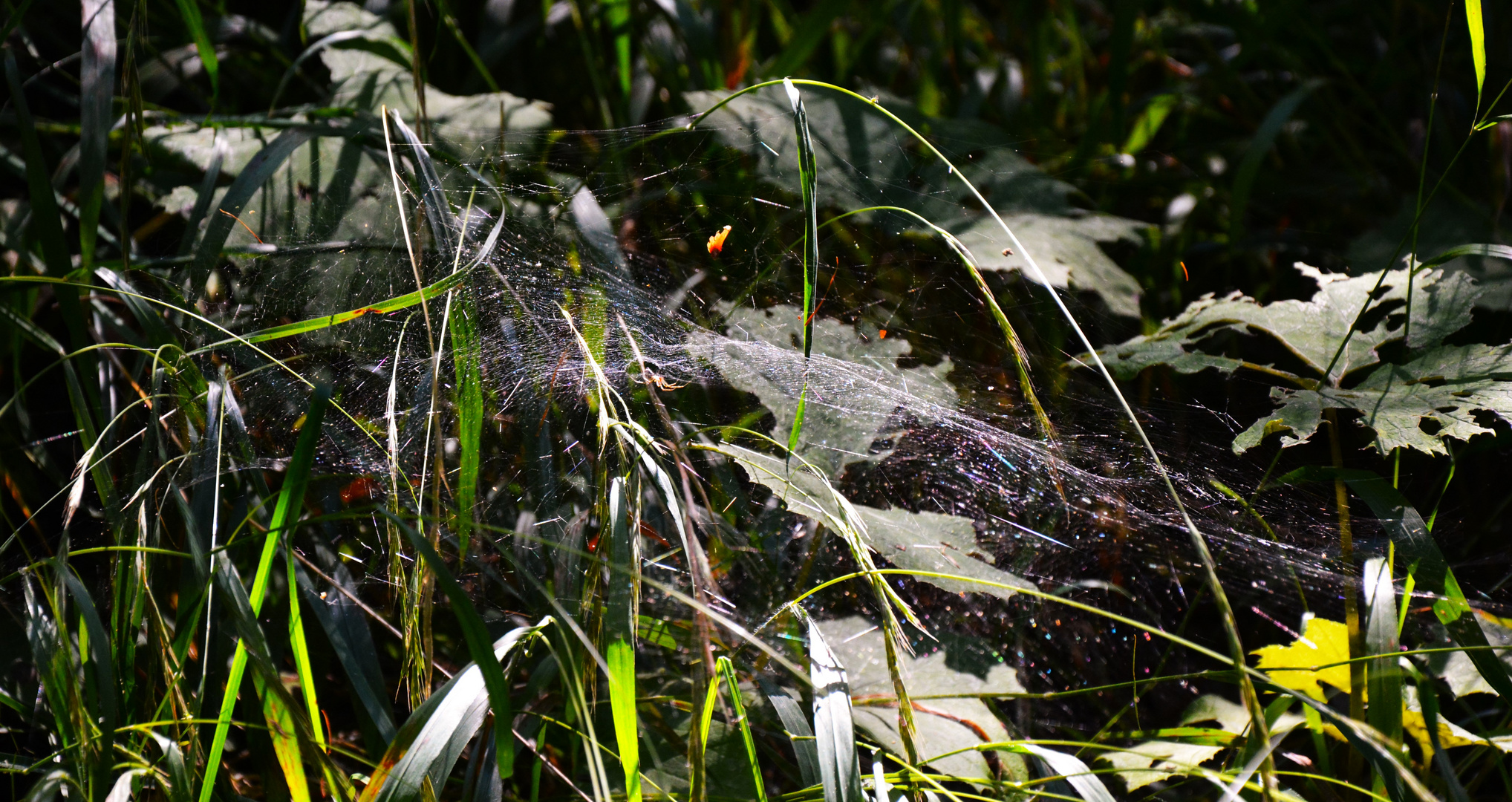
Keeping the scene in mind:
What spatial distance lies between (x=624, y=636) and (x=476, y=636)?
5.6 inches

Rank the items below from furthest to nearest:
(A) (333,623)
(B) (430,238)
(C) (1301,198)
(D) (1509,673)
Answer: (C) (1301,198) → (B) (430,238) → (A) (333,623) → (D) (1509,673)

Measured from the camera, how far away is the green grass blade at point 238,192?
146 centimetres

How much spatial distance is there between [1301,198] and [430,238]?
2185mm

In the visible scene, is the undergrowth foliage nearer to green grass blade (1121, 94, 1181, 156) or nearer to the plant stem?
the plant stem

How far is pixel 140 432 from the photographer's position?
1.13m

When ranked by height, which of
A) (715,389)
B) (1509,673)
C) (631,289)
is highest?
(631,289)

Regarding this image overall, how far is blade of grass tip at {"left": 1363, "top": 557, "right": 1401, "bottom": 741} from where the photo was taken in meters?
1.02

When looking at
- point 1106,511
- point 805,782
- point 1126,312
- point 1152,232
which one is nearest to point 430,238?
point 805,782

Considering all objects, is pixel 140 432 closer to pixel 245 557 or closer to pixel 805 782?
pixel 245 557

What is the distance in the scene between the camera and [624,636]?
895 millimetres

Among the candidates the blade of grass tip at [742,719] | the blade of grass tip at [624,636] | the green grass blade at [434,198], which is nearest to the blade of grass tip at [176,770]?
the blade of grass tip at [624,636]

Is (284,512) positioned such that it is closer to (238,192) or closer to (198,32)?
(238,192)

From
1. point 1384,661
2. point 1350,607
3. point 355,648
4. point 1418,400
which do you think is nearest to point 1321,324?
point 1418,400

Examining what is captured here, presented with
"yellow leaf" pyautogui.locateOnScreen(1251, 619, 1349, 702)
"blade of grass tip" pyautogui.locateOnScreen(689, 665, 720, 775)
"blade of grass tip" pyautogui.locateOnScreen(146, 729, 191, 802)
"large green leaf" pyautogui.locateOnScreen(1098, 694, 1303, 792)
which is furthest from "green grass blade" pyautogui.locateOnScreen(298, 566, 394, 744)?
"yellow leaf" pyautogui.locateOnScreen(1251, 619, 1349, 702)
